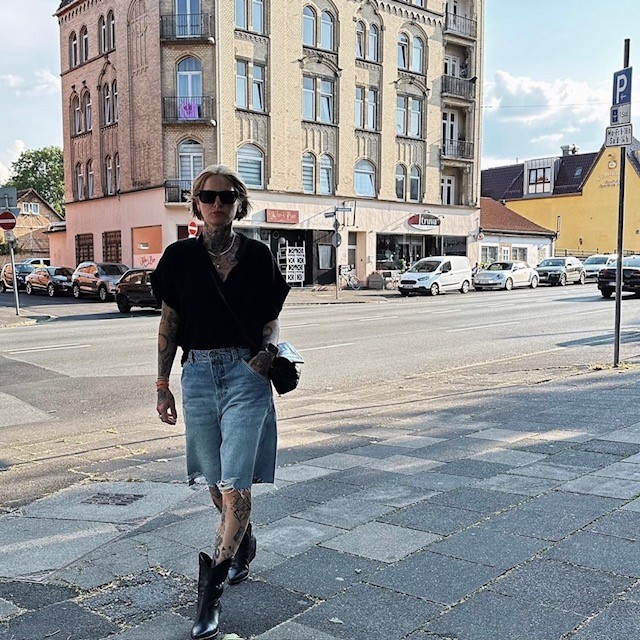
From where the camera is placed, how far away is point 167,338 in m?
3.49

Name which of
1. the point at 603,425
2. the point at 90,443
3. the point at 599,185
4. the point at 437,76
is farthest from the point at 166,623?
the point at 599,185

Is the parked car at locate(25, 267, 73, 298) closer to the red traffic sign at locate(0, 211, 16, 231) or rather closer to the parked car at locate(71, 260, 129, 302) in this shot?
the parked car at locate(71, 260, 129, 302)

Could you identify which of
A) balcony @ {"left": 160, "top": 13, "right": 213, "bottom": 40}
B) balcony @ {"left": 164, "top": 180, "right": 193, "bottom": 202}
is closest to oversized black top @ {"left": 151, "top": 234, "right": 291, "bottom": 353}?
balcony @ {"left": 164, "top": 180, "right": 193, "bottom": 202}

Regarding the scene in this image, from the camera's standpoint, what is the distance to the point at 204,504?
462cm

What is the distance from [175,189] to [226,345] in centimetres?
3082

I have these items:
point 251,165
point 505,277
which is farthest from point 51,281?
point 505,277

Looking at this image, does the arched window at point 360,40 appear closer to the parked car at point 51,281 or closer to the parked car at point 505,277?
the parked car at point 505,277

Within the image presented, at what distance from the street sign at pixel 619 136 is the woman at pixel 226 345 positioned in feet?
24.2

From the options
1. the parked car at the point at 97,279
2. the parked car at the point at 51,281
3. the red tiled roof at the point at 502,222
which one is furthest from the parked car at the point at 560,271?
the parked car at the point at 51,281

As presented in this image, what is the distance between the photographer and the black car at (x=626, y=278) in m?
26.7

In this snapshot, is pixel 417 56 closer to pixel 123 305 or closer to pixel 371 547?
pixel 123 305

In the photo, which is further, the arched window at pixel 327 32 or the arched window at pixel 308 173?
the arched window at pixel 327 32

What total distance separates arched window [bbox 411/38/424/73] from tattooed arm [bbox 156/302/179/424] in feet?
132

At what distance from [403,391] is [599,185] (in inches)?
2238
